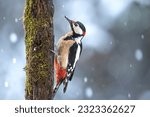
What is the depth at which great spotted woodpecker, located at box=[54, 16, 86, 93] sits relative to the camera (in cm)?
254

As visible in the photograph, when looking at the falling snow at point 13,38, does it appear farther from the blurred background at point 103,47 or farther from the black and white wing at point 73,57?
the black and white wing at point 73,57

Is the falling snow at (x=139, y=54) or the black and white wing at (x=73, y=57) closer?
the black and white wing at (x=73, y=57)

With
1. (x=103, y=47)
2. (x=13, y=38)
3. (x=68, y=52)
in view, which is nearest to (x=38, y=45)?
(x=68, y=52)

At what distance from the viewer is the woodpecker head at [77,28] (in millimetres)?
2562

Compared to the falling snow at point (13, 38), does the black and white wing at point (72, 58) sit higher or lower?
lower

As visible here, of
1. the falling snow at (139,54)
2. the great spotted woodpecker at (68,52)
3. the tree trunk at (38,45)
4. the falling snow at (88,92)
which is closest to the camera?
the tree trunk at (38,45)

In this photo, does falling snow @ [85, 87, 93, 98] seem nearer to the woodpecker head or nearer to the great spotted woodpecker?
the great spotted woodpecker

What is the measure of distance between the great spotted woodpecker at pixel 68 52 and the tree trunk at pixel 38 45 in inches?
3.4

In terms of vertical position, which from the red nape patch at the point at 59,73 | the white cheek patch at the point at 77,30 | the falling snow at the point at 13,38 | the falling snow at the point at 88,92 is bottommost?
the falling snow at the point at 88,92

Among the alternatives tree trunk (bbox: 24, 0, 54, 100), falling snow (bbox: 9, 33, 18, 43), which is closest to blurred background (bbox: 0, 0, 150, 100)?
falling snow (bbox: 9, 33, 18, 43)

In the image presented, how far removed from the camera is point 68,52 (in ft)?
8.41

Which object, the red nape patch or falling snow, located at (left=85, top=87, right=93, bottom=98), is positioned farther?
falling snow, located at (left=85, top=87, right=93, bottom=98)

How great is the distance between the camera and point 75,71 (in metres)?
2.71

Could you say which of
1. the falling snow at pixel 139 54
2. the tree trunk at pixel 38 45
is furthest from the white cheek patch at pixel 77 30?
the falling snow at pixel 139 54
